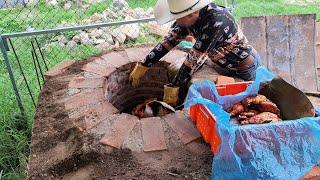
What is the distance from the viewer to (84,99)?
255 centimetres

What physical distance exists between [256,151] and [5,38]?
2366 millimetres

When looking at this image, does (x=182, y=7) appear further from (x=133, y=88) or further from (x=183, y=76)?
(x=133, y=88)

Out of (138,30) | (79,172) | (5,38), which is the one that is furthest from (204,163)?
(138,30)

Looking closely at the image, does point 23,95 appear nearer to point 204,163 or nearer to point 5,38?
point 5,38

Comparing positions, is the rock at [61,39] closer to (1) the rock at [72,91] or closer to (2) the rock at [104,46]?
(2) the rock at [104,46]

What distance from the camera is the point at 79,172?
206 cm

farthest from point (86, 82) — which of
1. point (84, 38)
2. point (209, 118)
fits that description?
point (84, 38)

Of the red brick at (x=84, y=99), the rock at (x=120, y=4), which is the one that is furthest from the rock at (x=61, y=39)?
the red brick at (x=84, y=99)

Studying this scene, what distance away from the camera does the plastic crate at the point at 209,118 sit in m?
1.92

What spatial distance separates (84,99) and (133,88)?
2.07 ft

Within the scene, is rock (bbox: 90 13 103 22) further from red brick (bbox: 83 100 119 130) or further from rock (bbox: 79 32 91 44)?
red brick (bbox: 83 100 119 130)

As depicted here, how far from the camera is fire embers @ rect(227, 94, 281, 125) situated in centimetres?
204

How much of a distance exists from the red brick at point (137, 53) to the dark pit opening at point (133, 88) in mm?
70

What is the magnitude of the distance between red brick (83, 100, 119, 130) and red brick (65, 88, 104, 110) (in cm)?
7
